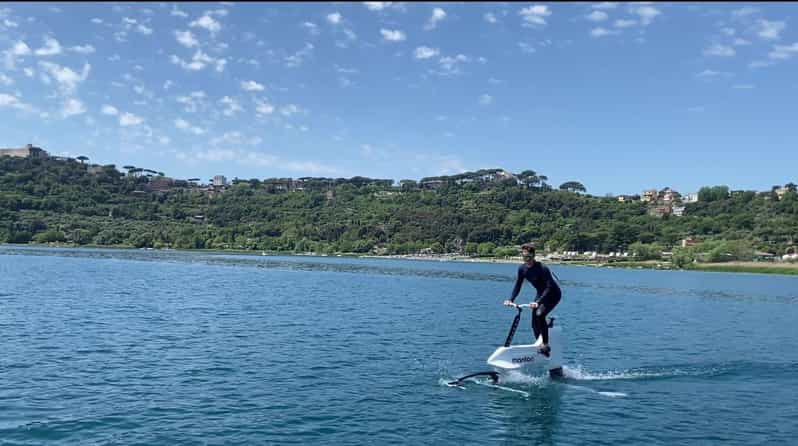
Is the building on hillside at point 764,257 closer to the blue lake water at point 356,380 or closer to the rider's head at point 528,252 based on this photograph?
the blue lake water at point 356,380

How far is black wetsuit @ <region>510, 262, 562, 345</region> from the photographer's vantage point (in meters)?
20.6

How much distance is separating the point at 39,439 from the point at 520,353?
14.4 m

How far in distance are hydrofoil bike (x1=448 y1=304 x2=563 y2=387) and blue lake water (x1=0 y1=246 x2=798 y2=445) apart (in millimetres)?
634

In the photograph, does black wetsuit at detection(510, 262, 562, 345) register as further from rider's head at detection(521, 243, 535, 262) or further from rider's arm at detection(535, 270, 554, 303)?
rider's head at detection(521, 243, 535, 262)

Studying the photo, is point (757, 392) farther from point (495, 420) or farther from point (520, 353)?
point (495, 420)

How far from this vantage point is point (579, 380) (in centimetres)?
2275

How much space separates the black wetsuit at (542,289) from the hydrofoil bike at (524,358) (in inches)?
19.7

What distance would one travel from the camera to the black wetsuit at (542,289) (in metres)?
20.6

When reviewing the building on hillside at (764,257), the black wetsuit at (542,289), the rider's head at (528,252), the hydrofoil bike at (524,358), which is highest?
the building on hillside at (764,257)

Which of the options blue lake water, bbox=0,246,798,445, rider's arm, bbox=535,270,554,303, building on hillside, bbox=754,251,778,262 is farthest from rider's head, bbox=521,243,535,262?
building on hillside, bbox=754,251,778,262

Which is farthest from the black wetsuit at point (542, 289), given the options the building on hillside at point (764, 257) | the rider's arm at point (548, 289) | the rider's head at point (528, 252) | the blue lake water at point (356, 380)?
the building on hillside at point (764, 257)

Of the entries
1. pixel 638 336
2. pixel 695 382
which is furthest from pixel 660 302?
pixel 695 382

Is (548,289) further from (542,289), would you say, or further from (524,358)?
(524,358)

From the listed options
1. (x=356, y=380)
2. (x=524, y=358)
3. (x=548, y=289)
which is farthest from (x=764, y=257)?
(x=356, y=380)
